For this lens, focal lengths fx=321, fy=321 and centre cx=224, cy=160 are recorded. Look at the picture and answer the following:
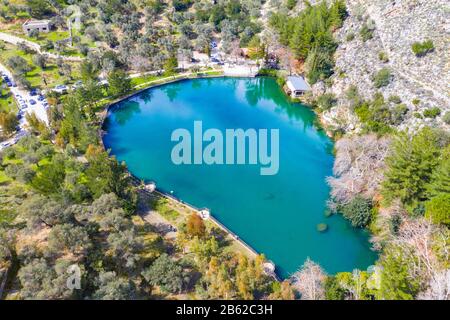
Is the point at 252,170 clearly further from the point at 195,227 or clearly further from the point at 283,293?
the point at 283,293

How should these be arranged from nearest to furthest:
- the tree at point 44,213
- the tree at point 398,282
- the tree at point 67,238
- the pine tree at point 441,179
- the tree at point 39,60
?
1. the tree at point 398,282
2. the tree at point 67,238
3. the tree at point 44,213
4. the pine tree at point 441,179
5. the tree at point 39,60

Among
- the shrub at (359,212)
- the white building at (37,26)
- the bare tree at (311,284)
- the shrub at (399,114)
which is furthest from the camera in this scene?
the white building at (37,26)

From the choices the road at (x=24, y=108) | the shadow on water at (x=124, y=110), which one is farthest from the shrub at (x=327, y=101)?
the road at (x=24, y=108)

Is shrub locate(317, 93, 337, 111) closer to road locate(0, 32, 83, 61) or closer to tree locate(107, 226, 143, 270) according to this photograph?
tree locate(107, 226, 143, 270)

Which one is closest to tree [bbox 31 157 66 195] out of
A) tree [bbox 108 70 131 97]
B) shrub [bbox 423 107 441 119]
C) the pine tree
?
tree [bbox 108 70 131 97]

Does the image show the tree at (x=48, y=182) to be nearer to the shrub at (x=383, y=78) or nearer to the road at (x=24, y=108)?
the road at (x=24, y=108)
